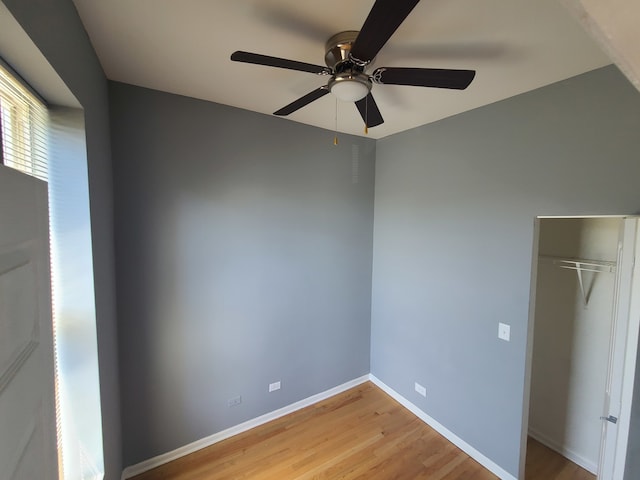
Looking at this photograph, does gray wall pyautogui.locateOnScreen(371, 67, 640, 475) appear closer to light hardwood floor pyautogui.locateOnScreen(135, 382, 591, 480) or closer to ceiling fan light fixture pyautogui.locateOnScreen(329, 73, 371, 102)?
light hardwood floor pyautogui.locateOnScreen(135, 382, 591, 480)

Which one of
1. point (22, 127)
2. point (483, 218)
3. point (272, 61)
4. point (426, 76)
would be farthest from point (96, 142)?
point (483, 218)

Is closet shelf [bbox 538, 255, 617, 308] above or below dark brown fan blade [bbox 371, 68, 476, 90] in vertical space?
below

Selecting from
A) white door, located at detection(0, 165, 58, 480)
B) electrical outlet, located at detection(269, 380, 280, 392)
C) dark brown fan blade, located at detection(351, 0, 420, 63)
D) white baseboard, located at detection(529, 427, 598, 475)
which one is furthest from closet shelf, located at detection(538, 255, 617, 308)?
white door, located at detection(0, 165, 58, 480)

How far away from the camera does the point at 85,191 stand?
3.93ft

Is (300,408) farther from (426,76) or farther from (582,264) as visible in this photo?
(426,76)

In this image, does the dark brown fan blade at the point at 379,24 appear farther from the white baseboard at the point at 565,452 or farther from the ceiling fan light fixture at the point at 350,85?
the white baseboard at the point at 565,452

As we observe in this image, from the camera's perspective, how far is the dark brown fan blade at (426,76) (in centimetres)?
114

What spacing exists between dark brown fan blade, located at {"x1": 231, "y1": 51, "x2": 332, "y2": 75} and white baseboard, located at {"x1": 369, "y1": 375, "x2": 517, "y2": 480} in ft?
9.41

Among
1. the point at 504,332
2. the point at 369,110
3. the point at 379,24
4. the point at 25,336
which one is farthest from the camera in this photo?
the point at 504,332

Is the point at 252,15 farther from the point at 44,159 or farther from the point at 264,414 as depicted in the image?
the point at 264,414

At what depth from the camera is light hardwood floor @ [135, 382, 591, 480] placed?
1941 millimetres

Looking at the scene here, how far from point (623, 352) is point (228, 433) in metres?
2.71

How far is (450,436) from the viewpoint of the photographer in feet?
7.38

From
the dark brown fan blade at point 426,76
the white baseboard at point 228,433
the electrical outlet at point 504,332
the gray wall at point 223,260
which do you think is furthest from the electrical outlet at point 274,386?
the dark brown fan blade at point 426,76
